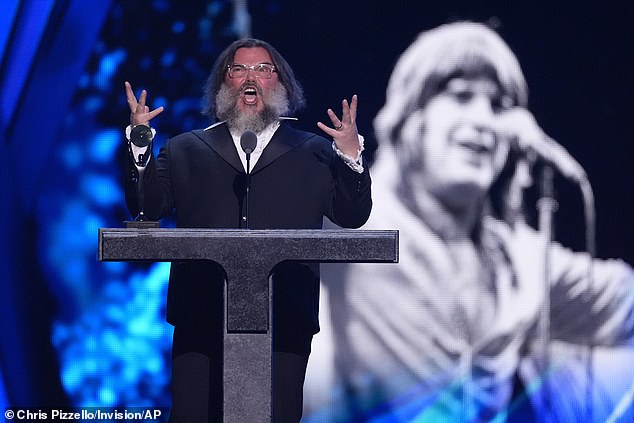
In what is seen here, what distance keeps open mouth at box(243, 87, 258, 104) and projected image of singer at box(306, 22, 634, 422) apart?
178cm

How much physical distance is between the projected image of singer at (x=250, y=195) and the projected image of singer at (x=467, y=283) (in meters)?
1.63

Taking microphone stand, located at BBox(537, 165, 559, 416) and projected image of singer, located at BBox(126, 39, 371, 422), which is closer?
projected image of singer, located at BBox(126, 39, 371, 422)

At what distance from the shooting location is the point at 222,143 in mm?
3111

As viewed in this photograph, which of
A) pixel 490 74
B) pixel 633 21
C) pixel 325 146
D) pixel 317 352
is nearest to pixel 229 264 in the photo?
pixel 325 146

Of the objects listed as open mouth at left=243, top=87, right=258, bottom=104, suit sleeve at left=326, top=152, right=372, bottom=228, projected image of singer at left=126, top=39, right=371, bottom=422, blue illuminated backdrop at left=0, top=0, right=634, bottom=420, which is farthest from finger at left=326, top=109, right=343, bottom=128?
blue illuminated backdrop at left=0, top=0, right=634, bottom=420

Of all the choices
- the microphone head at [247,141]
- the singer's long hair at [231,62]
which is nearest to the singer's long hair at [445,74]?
the singer's long hair at [231,62]

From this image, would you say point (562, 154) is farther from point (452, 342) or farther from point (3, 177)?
point (3, 177)

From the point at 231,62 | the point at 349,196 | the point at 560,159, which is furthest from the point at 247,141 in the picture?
the point at 560,159

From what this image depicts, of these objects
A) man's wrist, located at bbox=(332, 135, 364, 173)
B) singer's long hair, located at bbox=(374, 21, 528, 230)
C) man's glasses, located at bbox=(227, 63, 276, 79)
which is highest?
singer's long hair, located at bbox=(374, 21, 528, 230)

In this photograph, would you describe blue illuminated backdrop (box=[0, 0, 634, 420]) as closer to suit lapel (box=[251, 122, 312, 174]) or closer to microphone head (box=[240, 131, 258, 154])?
suit lapel (box=[251, 122, 312, 174])

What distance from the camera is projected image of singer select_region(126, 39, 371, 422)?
2.89m

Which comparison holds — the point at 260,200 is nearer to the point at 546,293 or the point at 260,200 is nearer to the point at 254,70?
the point at 254,70

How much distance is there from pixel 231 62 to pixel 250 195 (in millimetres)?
424

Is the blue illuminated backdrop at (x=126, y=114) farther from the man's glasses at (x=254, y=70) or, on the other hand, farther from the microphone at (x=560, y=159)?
the man's glasses at (x=254, y=70)
